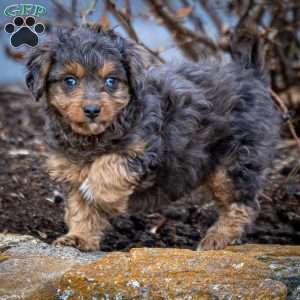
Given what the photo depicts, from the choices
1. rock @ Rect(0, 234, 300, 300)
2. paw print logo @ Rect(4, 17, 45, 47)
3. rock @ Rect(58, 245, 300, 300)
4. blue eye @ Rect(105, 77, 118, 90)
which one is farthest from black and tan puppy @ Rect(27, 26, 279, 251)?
rock @ Rect(58, 245, 300, 300)

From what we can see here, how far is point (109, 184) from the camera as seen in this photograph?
465cm

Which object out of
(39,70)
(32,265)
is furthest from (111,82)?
(32,265)

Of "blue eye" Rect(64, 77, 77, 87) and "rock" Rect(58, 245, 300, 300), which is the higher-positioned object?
"blue eye" Rect(64, 77, 77, 87)

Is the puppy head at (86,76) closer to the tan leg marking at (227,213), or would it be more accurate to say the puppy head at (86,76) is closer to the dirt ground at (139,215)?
the dirt ground at (139,215)

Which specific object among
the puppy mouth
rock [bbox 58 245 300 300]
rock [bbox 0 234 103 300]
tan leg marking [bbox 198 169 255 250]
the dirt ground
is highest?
the puppy mouth

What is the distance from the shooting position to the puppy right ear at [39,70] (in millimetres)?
4578

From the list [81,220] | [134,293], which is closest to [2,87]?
[81,220]

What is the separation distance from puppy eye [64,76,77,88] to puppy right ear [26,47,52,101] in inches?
6.4

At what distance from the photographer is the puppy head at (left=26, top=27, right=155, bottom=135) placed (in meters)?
4.39

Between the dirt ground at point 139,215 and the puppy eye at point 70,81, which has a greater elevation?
the puppy eye at point 70,81

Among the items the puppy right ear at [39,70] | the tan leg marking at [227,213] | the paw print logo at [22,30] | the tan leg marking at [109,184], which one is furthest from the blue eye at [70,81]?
the tan leg marking at [227,213]

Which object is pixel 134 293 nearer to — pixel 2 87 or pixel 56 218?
pixel 56 218

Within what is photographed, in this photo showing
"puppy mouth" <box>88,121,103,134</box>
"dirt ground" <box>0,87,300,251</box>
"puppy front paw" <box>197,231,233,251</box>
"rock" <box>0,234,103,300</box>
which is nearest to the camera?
"rock" <box>0,234,103,300</box>

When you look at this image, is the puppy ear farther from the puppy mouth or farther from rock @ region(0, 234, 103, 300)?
rock @ region(0, 234, 103, 300)
